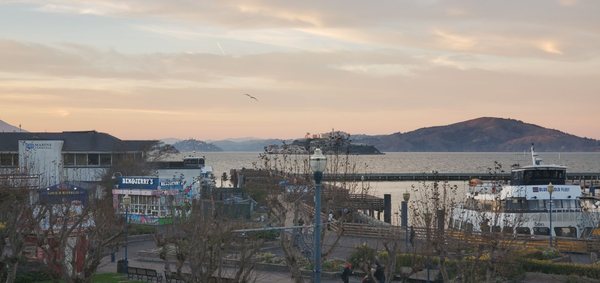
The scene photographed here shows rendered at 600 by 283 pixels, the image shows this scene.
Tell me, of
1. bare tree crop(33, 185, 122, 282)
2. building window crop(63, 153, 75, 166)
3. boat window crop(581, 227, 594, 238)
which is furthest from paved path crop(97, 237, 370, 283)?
building window crop(63, 153, 75, 166)

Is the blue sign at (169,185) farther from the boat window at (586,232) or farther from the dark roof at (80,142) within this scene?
the boat window at (586,232)

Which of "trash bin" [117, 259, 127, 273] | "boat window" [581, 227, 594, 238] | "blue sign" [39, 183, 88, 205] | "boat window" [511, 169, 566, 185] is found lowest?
"trash bin" [117, 259, 127, 273]

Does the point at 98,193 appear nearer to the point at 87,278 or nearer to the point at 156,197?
the point at 156,197

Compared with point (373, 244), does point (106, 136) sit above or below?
above

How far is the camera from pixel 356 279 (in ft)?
117

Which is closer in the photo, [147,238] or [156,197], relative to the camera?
[147,238]

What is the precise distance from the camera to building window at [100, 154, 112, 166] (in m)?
77.1

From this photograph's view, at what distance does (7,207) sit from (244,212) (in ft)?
86.1

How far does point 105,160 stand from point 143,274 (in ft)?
148

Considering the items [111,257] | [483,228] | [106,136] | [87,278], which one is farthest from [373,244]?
[106,136]

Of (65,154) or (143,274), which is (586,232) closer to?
(143,274)

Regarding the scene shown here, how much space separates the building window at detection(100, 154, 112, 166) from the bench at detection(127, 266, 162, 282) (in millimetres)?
43692

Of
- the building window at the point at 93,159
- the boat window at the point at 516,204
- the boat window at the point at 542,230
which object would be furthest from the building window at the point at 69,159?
the boat window at the point at 542,230

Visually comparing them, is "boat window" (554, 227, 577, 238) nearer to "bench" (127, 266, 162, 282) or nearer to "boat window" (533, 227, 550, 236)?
"boat window" (533, 227, 550, 236)
